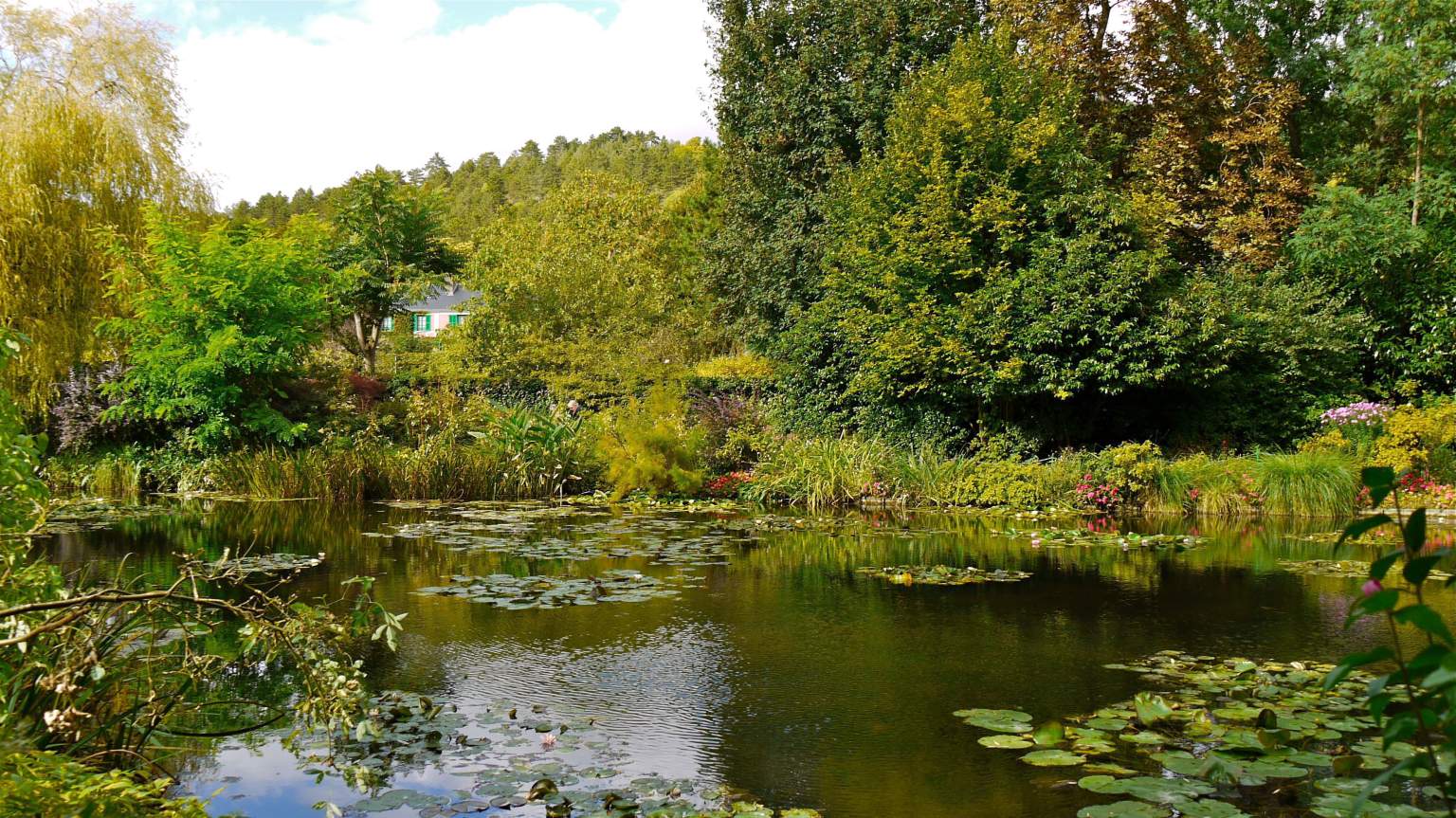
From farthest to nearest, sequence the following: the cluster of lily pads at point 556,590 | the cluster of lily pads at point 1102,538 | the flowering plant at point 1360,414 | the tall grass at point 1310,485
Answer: the flowering plant at point 1360,414
the tall grass at point 1310,485
the cluster of lily pads at point 1102,538
the cluster of lily pads at point 556,590

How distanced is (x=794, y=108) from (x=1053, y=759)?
18467mm

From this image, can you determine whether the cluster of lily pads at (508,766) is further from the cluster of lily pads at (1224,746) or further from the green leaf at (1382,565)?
the green leaf at (1382,565)

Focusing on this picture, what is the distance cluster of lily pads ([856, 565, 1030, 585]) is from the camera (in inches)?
318

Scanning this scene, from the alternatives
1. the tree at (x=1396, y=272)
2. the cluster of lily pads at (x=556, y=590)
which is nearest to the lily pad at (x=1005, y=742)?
the cluster of lily pads at (x=556, y=590)

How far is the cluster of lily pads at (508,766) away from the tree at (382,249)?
22.4 meters

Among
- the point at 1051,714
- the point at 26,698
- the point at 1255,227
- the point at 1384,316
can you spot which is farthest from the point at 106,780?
the point at 1255,227

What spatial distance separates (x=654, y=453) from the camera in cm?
1481

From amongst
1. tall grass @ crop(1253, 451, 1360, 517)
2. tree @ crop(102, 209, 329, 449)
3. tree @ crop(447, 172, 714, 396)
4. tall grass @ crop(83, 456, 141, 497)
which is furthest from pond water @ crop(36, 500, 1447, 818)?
tree @ crop(447, 172, 714, 396)

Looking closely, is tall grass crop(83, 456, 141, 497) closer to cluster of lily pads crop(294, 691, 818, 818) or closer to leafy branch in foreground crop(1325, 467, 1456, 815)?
cluster of lily pads crop(294, 691, 818, 818)

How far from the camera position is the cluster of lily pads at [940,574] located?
26.5ft

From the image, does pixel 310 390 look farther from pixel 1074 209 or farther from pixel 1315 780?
pixel 1315 780

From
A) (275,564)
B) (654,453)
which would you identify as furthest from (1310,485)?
(275,564)

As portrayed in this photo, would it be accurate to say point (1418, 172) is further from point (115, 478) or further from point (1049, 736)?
point (115, 478)

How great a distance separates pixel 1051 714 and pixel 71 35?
16870 mm
